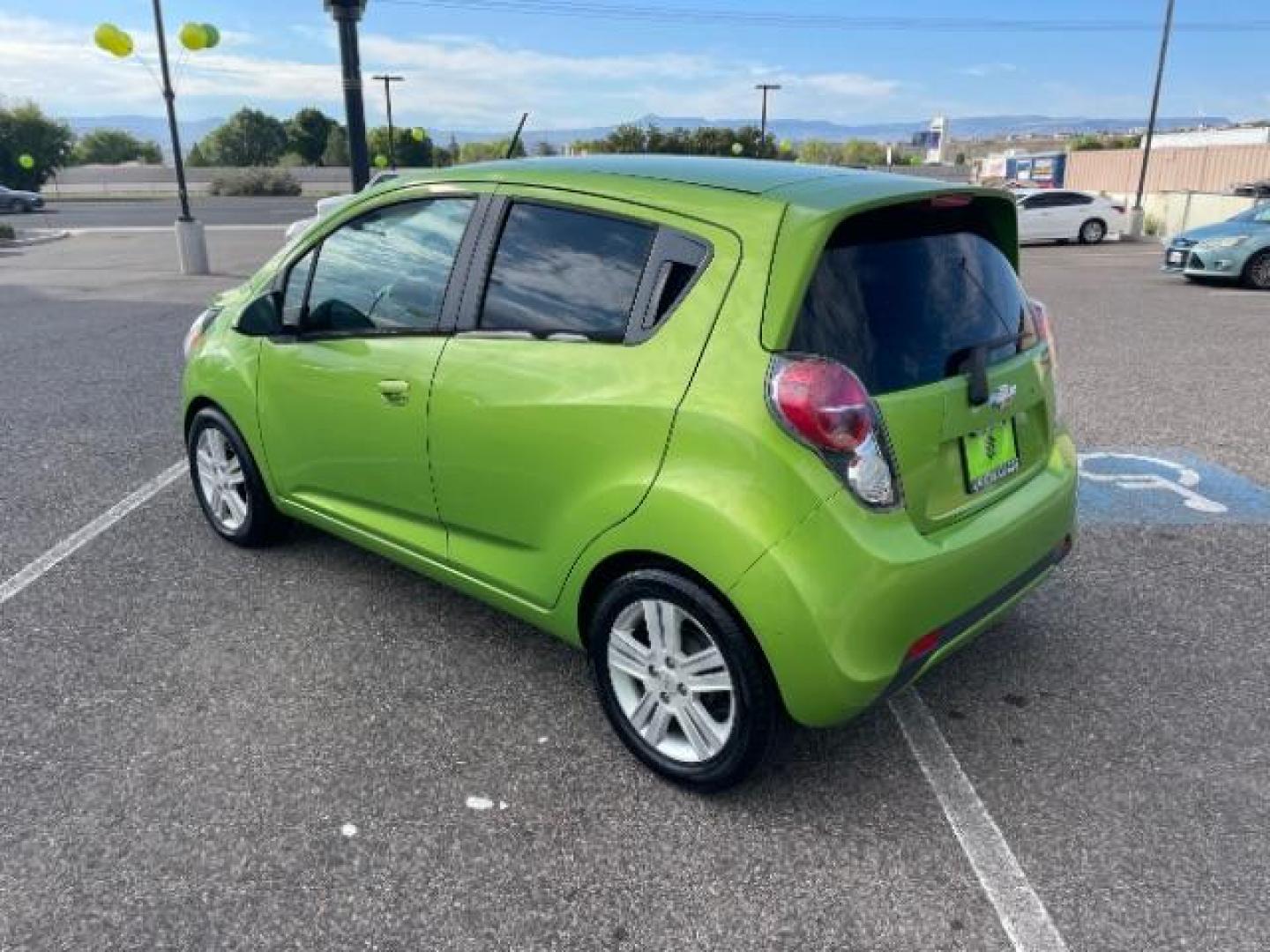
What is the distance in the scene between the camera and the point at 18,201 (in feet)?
129

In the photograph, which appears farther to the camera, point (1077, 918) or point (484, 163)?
point (484, 163)

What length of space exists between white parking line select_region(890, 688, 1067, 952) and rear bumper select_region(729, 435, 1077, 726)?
0.41m

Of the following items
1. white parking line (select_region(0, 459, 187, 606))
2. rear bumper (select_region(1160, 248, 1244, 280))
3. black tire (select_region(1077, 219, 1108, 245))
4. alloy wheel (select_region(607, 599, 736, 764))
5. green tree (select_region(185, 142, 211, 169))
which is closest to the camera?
alloy wheel (select_region(607, 599, 736, 764))

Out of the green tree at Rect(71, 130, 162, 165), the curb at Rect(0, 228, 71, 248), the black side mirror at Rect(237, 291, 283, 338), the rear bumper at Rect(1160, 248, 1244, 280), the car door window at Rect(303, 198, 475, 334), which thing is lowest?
the curb at Rect(0, 228, 71, 248)

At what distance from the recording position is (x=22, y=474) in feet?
17.6

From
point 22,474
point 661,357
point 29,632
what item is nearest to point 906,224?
point 661,357

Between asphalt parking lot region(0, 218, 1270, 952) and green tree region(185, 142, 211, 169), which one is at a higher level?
green tree region(185, 142, 211, 169)

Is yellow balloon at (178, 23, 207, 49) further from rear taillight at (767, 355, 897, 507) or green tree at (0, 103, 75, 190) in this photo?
green tree at (0, 103, 75, 190)

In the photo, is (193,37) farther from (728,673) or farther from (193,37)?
(728,673)

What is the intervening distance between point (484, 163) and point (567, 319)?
86 cm

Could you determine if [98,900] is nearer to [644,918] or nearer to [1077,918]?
[644,918]

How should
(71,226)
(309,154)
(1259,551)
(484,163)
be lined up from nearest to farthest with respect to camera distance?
(484,163), (1259,551), (71,226), (309,154)

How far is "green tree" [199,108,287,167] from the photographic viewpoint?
74.2 m

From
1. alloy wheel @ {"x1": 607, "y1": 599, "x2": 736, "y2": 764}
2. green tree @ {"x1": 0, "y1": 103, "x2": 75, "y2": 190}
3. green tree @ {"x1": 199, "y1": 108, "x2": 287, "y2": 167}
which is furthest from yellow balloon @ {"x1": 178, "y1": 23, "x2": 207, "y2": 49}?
green tree @ {"x1": 199, "y1": 108, "x2": 287, "y2": 167}
